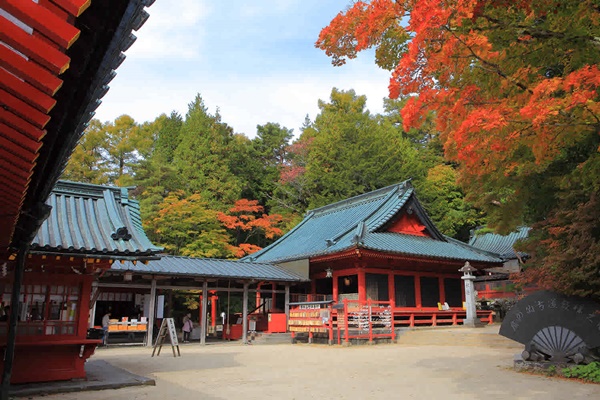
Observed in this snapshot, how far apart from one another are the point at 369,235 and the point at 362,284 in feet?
7.79

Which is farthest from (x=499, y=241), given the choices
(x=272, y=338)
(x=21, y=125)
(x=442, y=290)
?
(x=21, y=125)

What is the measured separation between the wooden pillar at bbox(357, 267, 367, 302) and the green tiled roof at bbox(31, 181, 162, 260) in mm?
10567

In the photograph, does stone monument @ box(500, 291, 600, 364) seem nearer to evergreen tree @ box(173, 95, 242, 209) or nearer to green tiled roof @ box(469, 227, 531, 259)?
green tiled roof @ box(469, 227, 531, 259)

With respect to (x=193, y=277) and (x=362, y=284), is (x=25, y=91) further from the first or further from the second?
(x=362, y=284)

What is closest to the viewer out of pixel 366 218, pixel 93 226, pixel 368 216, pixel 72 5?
pixel 72 5

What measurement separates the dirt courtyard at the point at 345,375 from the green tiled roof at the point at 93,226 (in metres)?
2.54

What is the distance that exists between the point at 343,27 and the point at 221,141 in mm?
31631

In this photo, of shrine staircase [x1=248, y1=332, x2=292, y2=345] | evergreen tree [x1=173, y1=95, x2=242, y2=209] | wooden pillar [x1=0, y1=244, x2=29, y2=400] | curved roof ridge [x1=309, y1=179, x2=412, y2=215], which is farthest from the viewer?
evergreen tree [x1=173, y1=95, x2=242, y2=209]

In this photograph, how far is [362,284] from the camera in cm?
1898

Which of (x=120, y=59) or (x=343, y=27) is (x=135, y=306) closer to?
(x=343, y=27)

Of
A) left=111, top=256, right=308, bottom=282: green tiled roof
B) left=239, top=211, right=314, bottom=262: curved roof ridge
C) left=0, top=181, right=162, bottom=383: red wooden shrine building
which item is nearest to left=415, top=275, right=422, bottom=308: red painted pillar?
left=111, top=256, right=308, bottom=282: green tiled roof

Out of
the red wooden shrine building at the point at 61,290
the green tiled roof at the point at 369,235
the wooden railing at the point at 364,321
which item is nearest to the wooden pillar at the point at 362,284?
the wooden railing at the point at 364,321

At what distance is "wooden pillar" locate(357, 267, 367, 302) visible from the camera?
18.8 metres

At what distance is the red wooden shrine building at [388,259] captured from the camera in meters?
19.3
